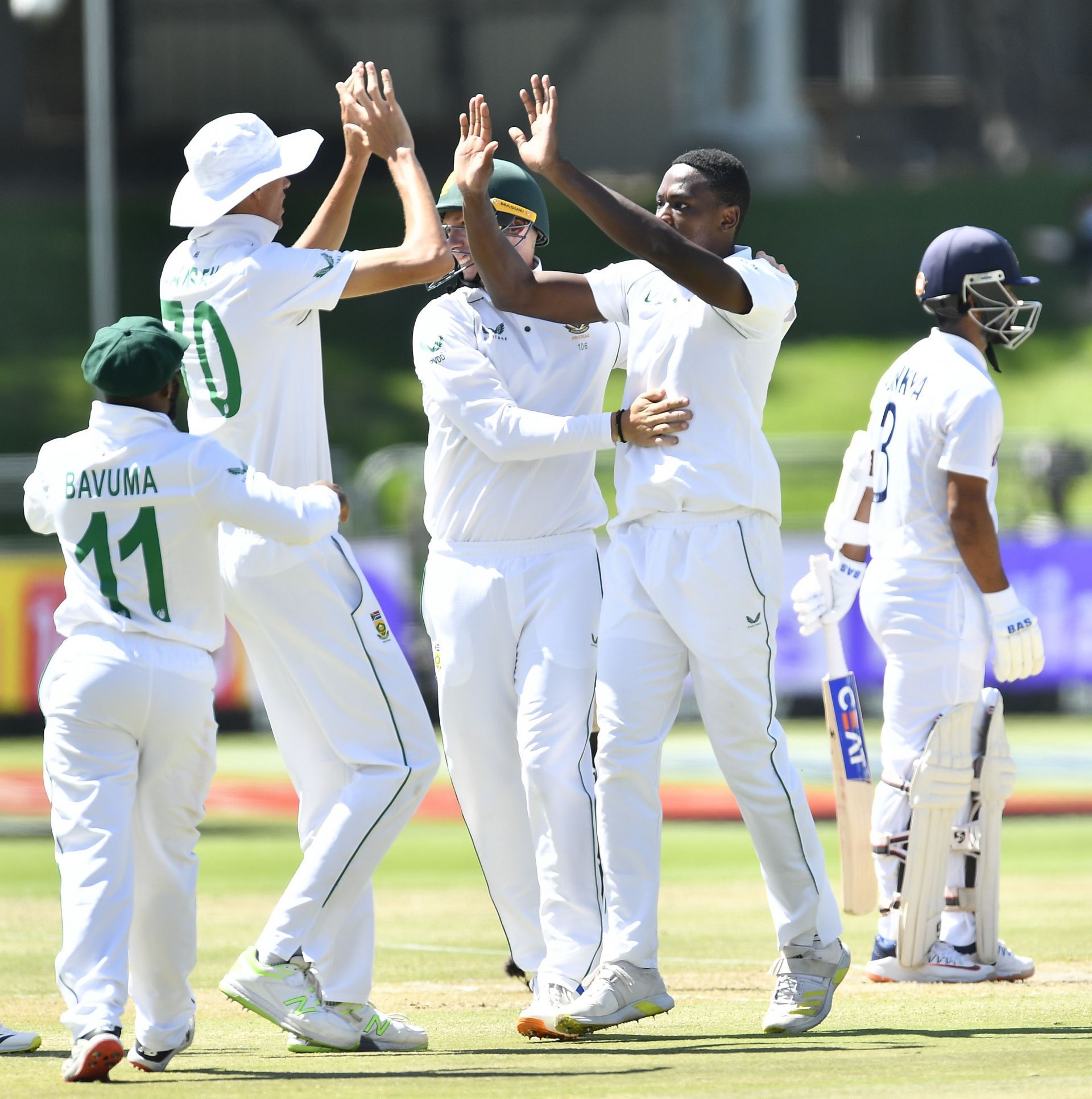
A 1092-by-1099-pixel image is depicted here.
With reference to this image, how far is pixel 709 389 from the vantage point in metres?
5.75

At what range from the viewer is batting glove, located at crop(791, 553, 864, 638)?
6.86 m

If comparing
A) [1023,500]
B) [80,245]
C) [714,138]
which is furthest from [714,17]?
[1023,500]

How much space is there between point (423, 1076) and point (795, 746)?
35.5ft

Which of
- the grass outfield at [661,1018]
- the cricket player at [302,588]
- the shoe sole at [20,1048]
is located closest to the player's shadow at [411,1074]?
the grass outfield at [661,1018]

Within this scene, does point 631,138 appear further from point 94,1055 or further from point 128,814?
point 94,1055

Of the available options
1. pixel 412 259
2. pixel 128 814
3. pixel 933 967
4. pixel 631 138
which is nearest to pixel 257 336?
pixel 412 259

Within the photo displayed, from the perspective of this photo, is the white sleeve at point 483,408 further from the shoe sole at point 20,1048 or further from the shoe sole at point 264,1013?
the shoe sole at point 20,1048

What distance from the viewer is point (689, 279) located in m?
5.58

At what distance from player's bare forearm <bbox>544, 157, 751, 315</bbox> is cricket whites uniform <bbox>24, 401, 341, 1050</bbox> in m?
1.10

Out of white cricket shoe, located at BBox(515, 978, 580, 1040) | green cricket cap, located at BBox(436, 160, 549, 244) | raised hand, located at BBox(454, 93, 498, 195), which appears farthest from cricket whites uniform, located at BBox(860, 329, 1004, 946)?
raised hand, located at BBox(454, 93, 498, 195)

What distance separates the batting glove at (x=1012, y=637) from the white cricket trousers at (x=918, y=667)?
0.32 ft

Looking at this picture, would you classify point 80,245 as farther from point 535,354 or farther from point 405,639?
point 535,354

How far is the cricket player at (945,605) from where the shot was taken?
662 cm

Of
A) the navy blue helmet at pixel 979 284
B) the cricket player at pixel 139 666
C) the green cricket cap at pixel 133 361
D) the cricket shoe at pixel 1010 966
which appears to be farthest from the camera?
the navy blue helmet at pixel 979 284
